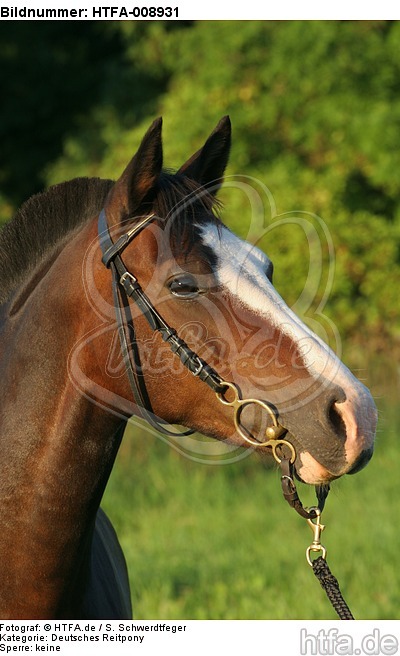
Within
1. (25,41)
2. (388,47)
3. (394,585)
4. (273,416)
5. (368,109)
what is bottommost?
(394,585)

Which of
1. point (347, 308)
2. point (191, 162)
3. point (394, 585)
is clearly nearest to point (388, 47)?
point (347, 308)

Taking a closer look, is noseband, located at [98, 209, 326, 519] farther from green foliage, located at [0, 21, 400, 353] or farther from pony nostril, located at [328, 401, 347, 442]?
green foliage, located at [0, 21, 400, 353]

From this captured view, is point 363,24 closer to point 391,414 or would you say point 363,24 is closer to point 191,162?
point 391,414

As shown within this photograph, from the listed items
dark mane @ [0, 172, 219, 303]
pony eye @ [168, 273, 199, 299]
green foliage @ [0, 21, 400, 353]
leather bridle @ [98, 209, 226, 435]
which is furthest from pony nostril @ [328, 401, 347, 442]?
green foliage @ [0, 21, 400, 353]

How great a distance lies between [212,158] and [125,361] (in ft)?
2.53

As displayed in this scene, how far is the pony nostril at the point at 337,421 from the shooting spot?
2.27m

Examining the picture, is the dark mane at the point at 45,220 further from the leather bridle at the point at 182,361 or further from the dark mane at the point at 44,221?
the leather bridle at the point at 182,361

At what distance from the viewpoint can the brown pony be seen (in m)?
2.39

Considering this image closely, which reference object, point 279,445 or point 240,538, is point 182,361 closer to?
point 279,445

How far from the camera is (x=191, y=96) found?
12.1 metres

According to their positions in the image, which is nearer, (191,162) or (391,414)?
(191,162)

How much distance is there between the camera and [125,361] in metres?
2.48

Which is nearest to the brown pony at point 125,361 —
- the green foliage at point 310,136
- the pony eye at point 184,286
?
the pony eye at point 184,286

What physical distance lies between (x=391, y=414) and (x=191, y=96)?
5.30m
